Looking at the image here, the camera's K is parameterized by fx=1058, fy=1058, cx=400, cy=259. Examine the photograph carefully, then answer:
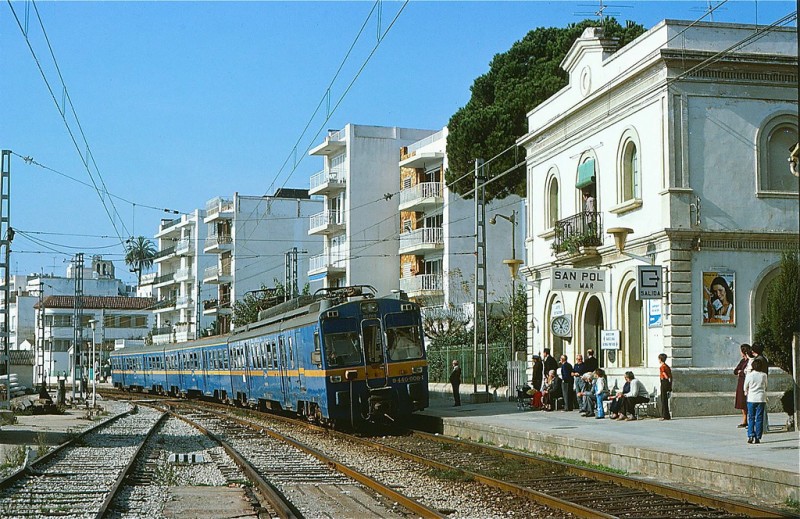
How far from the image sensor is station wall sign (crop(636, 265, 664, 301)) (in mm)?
23406

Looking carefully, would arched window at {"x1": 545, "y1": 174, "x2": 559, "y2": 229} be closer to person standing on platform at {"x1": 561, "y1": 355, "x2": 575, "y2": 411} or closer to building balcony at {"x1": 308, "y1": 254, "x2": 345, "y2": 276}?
person standing on platform at {"x1": 561, "y1": 355, "x2": 575, "y2": 411}

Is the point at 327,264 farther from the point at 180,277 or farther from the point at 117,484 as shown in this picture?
the point at 117,484

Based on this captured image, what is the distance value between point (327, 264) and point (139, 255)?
75.4 m

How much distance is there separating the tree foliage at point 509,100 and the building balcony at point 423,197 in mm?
6381

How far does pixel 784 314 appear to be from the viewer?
2138 cm

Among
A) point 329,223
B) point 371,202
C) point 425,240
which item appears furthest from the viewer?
point 329,223

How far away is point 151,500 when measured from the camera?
1287 cm

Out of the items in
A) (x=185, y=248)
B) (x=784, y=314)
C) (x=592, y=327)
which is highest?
(x=185, y=248)

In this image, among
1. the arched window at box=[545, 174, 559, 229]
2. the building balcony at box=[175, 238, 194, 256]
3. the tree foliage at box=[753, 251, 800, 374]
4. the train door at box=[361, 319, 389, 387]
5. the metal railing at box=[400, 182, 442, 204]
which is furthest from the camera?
→ the building balcony at box=[175, 238, 194, 256]

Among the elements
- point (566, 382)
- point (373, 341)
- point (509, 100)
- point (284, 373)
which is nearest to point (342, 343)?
point (373, 341)

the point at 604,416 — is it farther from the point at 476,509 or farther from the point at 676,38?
the point at 476,509

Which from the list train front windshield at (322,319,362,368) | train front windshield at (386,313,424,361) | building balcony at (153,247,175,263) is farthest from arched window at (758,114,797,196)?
building balcony at (153,247,175,263)

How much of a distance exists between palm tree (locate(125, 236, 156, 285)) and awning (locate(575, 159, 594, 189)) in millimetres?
107179

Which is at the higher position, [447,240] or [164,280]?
[164,280]
